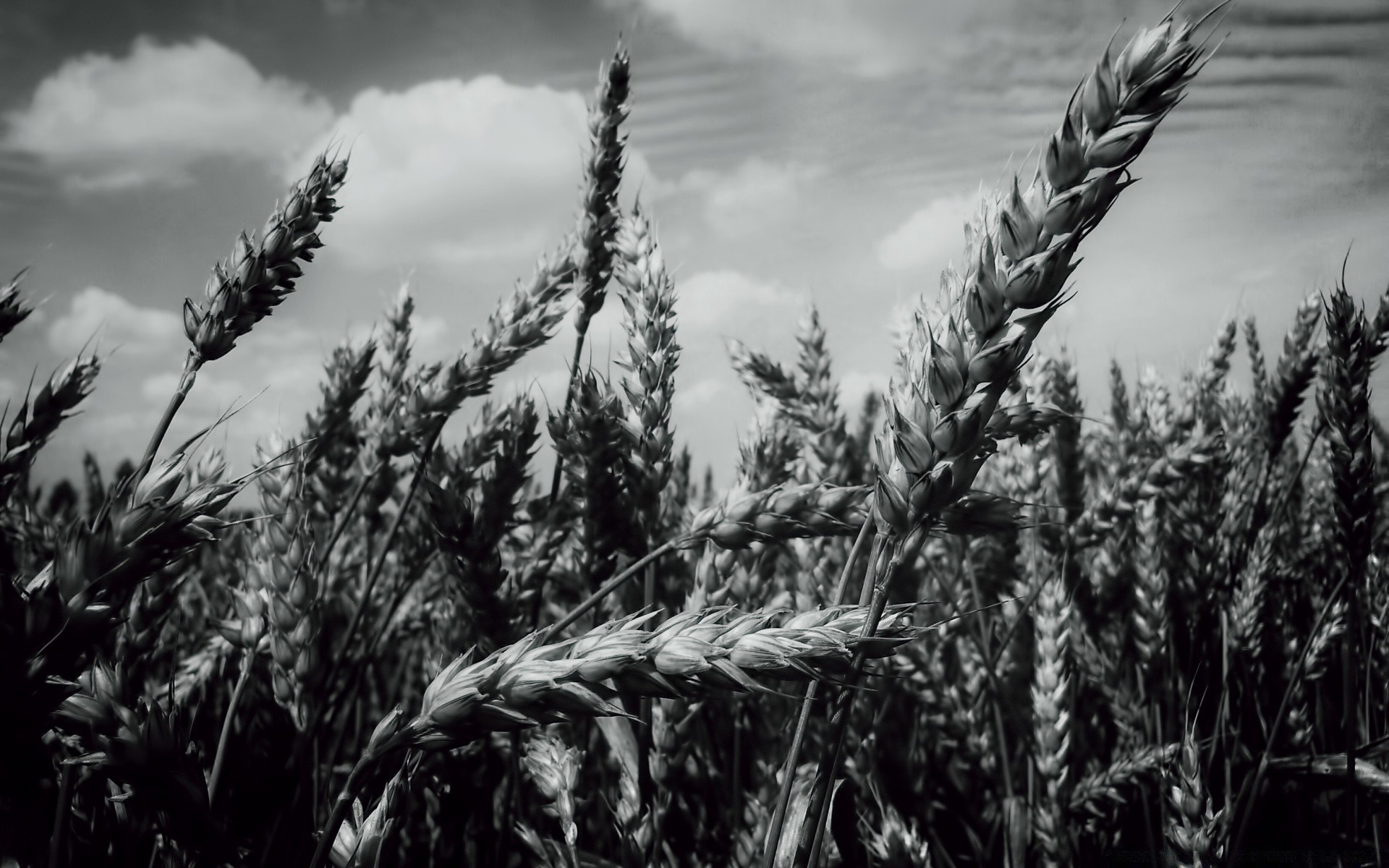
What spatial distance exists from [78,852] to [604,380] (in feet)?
4.68

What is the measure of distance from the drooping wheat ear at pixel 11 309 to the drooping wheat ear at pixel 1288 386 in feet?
13.2

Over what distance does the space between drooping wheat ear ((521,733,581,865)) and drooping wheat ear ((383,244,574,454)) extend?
985mm

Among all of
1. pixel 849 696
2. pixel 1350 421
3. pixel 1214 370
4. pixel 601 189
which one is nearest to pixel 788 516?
pixel 849 696

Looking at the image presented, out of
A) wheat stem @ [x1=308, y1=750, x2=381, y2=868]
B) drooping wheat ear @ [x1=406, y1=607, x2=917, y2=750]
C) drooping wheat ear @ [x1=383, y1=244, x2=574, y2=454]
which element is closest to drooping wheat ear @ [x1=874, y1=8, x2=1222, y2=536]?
drooping wheat ear @ [x1=406, y1=607, x2=917, y2=750]

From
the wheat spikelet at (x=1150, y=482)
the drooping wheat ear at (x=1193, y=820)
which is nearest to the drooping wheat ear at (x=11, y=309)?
the drooping wheat ear at (x=1193, y=820)

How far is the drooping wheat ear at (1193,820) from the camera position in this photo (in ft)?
4.85

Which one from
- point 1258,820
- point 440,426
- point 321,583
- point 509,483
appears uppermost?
point 440,426

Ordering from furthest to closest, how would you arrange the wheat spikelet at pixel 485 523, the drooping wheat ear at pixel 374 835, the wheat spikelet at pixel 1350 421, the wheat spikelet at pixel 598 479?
the wheat spikelet at pixel 1350 421 → the wheat spikelet at pixel 598 479 → the wheat spikelet at pixel 485 523 → the drooping wheat ear at pixel 374 835

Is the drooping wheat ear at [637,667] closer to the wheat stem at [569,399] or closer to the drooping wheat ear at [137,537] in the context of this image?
the drooping wheat ear at [137,537]

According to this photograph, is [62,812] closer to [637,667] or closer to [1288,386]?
[637,667]

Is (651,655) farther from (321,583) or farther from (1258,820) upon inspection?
(1258,820)

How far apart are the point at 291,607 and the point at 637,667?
1.06 meters

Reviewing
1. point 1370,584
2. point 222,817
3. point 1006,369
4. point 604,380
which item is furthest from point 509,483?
point 1370,584

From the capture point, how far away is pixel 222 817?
3.93ft
